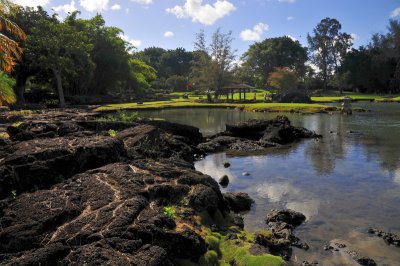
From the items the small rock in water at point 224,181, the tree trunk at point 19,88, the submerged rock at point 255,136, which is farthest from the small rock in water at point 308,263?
the tree trunk at point 19,88

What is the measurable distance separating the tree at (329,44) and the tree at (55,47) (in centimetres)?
8162

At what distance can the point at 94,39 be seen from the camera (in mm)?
75188

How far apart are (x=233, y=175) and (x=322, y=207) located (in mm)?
6657

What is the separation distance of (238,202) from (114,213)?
7.19 meters

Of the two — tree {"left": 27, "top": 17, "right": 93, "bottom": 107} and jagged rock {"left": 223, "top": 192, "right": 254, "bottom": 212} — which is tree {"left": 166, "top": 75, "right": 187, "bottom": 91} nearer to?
tree {"left": 27, "top": 17, "right": 93, "bottom": 107}

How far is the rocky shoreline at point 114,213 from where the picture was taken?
8023 millimetres

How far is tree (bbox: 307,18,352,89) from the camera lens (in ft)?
387

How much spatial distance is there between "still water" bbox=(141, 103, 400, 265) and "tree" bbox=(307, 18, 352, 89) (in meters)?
86.7

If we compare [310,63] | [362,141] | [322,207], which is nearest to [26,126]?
[322,207]

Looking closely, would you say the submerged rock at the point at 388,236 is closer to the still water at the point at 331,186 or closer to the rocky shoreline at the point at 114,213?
the still water at the point at 331,186

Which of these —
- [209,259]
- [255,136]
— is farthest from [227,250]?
[255,136]

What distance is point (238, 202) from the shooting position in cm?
1538

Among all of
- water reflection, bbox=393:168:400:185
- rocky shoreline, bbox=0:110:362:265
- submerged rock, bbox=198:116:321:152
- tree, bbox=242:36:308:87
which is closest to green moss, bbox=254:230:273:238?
rocky shoreline, bbox=0:110:362:265

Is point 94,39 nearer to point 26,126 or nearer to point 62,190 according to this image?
point 26,126
